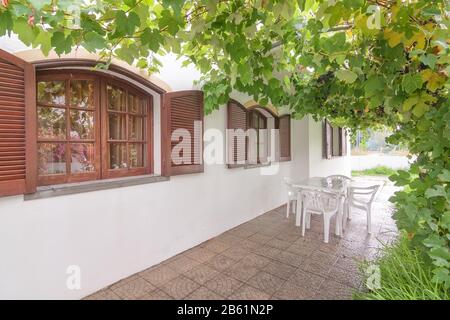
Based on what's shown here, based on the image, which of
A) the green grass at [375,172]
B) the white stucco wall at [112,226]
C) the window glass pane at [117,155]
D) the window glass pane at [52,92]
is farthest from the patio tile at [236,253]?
the green grass at [375,172]

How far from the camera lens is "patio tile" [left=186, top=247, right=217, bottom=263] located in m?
3.03

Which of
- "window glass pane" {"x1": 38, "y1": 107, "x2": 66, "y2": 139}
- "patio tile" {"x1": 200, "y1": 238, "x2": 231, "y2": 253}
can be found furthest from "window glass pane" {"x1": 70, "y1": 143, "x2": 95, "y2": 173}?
"patio tile" {"x1": 200, "y1": 238, "x2": 231, "y2": 253}

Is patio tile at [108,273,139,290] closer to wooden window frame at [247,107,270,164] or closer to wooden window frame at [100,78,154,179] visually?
wooden window frame at [100,78,154,179]

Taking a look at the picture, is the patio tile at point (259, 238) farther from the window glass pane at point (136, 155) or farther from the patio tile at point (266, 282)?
the window glass pane at point (136, 155)

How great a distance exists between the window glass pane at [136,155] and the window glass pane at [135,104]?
404 millimetres

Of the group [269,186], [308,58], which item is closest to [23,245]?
[308,58]

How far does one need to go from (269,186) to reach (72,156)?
374cm

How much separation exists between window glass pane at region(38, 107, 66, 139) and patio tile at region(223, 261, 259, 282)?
2.15 m

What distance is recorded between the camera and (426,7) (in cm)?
124

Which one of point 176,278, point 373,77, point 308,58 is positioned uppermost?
point 308,58

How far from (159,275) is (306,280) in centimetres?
155

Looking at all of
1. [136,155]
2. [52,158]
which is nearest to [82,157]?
[52,158]

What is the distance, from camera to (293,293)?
2330mm

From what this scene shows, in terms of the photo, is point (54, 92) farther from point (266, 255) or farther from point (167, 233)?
point (266, 255)
